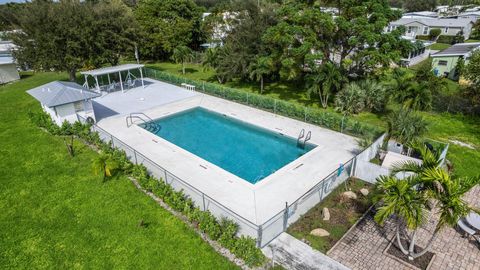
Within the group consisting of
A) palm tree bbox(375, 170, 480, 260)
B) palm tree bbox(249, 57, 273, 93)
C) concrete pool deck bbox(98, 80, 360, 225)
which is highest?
palm tree bbox(249, 57, 273, 93)

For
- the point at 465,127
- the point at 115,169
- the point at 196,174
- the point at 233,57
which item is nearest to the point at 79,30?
the point at 233,57

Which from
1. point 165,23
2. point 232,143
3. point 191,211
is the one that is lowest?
point 232,143

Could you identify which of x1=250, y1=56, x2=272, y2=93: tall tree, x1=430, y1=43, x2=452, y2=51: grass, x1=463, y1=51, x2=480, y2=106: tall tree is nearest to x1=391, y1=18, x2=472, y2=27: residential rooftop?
x1=430, y1=43, x2=452, y2=51: grass

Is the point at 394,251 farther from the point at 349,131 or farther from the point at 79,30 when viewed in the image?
the point at 79,30

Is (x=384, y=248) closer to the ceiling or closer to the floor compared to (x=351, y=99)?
closer to the floor

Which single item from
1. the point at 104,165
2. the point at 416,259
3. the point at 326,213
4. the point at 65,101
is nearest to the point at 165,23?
the point at 65,101

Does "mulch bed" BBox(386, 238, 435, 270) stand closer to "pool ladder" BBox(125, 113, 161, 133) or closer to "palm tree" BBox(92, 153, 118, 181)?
"palm tree" BBox(92, 153, 118, 181)

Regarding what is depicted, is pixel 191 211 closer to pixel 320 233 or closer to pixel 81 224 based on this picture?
pixel 81 224
